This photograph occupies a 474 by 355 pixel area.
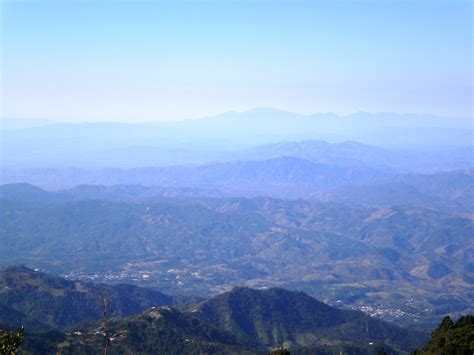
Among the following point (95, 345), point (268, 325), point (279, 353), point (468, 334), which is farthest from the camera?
point (268, 325)

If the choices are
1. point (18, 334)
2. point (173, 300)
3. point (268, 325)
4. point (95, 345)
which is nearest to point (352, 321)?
point (268, 325)

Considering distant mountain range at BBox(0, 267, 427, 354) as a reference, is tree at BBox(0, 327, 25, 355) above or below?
above

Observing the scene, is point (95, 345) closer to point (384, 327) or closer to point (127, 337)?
point (127, 337)

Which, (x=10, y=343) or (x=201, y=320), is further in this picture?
(x=201, y=320)

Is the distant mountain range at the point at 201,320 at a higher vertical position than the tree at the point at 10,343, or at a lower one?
lower

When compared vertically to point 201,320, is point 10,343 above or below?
above

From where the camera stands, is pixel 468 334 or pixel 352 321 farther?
pixel 352 321

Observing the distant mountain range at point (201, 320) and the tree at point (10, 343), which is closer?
the tree at point (10, 343)

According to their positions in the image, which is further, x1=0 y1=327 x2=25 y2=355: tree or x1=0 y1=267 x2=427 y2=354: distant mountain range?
x1=0 y1=267 x2=427 y2=354: distant mountain range
